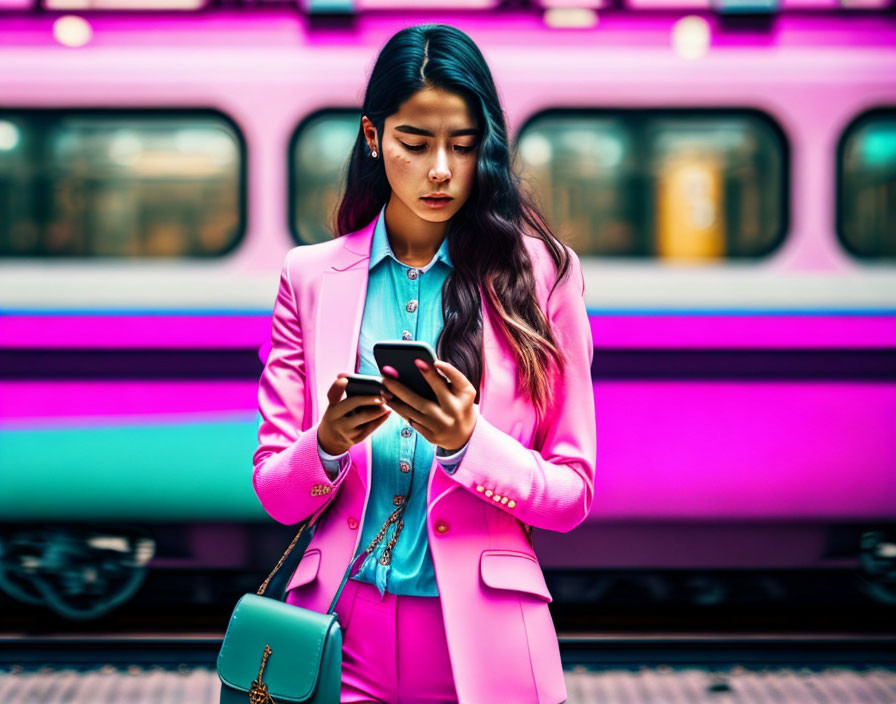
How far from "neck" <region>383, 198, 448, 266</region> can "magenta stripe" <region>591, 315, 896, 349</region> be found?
2654 millimetres

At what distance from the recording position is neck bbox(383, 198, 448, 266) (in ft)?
4.20

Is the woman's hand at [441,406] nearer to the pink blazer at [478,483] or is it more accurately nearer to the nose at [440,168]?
the pink blazer at [478,483]

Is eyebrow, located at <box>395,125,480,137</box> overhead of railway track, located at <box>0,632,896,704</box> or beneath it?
overhead

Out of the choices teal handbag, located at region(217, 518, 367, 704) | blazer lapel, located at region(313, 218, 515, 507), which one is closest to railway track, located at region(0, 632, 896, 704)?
teal handbag, located at region(217, 518, 367, 704)

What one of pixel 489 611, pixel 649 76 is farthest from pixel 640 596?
pixel 489 611

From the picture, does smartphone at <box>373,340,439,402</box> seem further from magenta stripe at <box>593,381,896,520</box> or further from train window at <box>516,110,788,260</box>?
train window at <box>516,110,788,260</box>

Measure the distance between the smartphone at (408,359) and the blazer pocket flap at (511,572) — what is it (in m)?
0.23

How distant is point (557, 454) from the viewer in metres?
1.20

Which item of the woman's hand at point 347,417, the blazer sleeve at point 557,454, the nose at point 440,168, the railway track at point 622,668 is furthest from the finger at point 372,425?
the railway track at point 622,668

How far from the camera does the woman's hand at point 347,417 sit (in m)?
1.08

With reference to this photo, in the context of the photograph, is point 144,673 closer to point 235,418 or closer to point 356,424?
point 235,418

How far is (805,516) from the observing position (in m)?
3.88

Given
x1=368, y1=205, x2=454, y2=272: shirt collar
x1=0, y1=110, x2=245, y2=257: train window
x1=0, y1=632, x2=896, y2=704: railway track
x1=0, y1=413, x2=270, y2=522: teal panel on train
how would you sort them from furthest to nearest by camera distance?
x1=0, y1=110, x2=245, y2=257: train window, x1=0, y1=413, x2=270, y2=522: teal panel on train, x1=0, y1=632, x2=896, y2=704: railway track, x1=368, y1=205, x2=454, y2=272: shirt collar

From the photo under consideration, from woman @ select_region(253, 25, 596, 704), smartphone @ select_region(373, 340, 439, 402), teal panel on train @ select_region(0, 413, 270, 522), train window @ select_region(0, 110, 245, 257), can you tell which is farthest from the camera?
train window @ select_region(0, 110, 245, 257)
